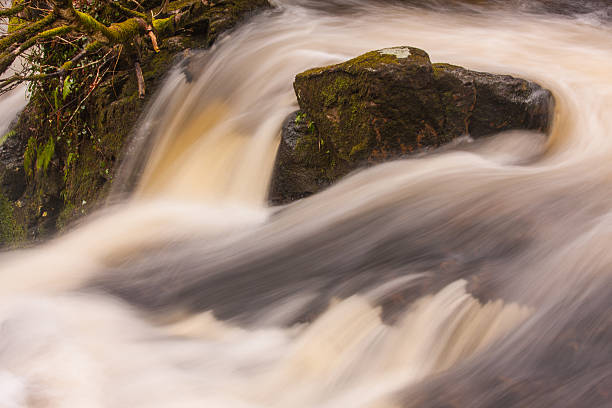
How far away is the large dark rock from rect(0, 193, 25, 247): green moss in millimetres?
3123

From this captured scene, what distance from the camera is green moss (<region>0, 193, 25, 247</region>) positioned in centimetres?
575

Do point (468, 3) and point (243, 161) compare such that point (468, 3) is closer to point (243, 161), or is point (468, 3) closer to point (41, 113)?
point (243, 161)

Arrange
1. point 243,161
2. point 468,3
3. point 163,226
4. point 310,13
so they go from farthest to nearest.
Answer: point 468,3, point 310,13, point 243,161, point 163,226

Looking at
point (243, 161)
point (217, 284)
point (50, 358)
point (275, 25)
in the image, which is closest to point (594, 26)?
point (275, 25)

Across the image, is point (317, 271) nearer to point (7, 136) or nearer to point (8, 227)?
point (8, 227)

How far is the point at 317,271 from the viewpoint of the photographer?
123 inches

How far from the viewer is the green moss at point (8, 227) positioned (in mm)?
5750

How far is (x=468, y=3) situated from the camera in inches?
266

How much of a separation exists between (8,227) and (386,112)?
4290 millimetres

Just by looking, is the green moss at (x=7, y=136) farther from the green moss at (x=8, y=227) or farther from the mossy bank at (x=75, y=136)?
the green moss at (x=8, y=227)

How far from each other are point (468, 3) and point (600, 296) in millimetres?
5190

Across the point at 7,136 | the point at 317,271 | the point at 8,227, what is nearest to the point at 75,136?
the point at 7,136

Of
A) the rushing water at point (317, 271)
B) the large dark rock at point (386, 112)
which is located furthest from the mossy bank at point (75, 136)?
the large dark rock at point (386, 112)

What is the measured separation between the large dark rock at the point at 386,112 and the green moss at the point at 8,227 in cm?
312
